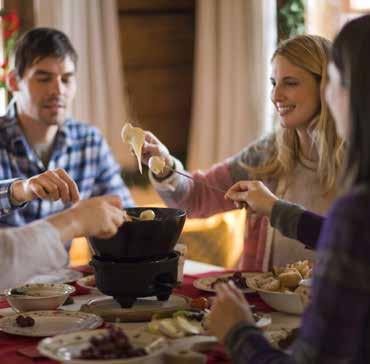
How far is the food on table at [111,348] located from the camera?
1421 millimetres

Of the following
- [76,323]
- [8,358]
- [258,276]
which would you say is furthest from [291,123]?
[8,358]

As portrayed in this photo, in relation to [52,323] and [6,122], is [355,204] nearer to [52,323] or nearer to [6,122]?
[52,323]

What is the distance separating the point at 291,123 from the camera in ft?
8.25

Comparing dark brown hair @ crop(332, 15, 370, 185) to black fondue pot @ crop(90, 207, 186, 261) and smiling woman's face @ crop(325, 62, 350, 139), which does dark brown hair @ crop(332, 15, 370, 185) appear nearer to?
smiling woman's face @ crop(325, 62, 350, 139)

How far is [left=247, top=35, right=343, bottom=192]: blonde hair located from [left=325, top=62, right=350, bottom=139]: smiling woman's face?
A: 1.14 m

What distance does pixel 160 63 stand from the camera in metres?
4.87

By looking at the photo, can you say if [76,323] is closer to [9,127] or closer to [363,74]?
[363,74]

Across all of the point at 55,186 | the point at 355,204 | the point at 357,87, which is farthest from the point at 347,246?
the point at 55,186

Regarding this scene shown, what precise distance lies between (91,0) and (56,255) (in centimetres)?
307

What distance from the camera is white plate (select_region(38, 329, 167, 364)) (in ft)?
4.61

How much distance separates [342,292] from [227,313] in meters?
0.28

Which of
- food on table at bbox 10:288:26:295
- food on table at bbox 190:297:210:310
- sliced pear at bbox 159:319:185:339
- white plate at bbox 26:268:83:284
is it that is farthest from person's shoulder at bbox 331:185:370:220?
white plate at bbox 26:268:83:284

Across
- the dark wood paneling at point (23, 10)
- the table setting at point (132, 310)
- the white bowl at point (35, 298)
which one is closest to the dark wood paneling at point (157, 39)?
the dark wood paneling at point (23, 10)

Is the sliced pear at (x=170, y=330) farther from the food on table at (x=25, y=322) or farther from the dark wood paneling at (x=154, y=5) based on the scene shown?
the dark wood paneling at (x=154, y=5)
